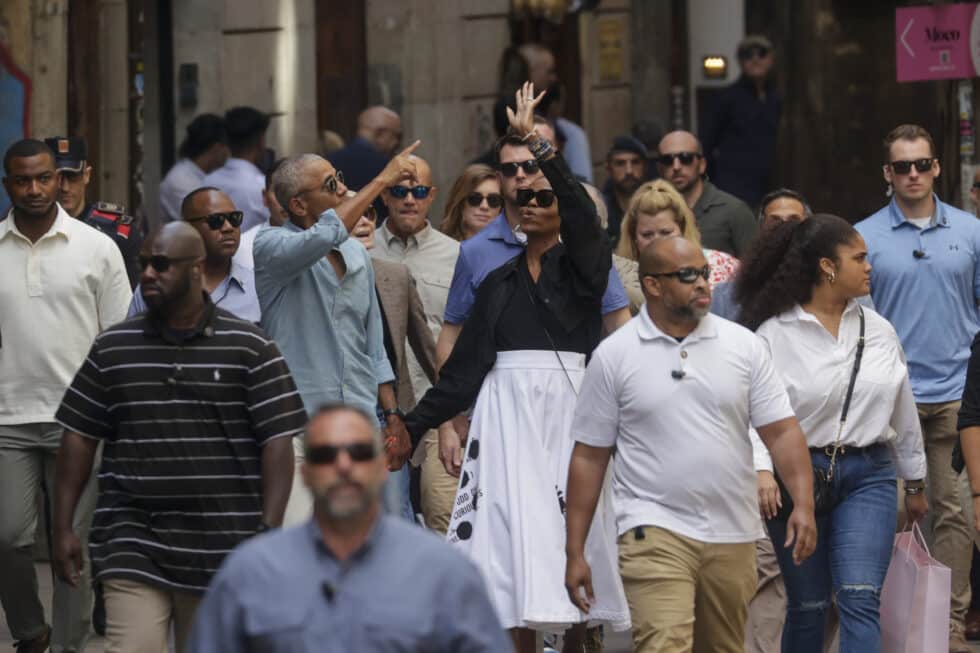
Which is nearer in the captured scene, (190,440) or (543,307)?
(190,440)

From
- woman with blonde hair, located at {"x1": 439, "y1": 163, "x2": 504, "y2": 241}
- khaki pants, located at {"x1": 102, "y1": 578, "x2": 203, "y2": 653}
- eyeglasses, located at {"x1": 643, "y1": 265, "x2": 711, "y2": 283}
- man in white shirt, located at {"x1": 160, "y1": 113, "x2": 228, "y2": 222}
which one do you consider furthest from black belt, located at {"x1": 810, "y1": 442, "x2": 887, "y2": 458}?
man in white shirt, located at {"x1": 160, "y1": 113, "x2": 228, "y2": 222}

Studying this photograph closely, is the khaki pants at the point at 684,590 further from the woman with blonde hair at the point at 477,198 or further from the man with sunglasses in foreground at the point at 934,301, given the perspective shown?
the woman with blonde hair at the point at 477,198

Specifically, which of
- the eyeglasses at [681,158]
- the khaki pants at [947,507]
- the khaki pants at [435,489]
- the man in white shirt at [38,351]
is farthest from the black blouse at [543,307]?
the eyeglasses at [681,158]

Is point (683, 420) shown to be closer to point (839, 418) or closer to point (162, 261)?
point (839, 418)

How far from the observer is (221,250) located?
9.88 m

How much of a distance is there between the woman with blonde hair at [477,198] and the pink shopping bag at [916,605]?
10.5ft

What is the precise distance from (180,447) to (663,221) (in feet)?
12.1

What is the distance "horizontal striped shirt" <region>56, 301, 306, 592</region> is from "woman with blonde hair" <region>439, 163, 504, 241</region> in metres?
4.02

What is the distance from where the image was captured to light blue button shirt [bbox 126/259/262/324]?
9.80 meters

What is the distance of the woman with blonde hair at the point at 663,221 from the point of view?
35.9ft

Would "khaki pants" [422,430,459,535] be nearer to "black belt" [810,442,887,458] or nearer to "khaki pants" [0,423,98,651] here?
"khaki pants" [0,423,98,651]

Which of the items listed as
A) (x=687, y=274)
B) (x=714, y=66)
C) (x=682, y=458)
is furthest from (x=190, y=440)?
(x=714, y=66)

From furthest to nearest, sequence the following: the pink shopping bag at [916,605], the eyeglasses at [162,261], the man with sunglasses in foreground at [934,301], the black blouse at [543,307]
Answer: the man with sunglasses in foreground at [934,301] → the pink shopping bag at [916,605] → the black blouse at [543,307] → the eyeglasses at [162,261]

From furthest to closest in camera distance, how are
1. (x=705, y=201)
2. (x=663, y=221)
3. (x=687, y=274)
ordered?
1. (x=705, y=201)
2. (x=663, y=221)
3. (x=687, y=274)
